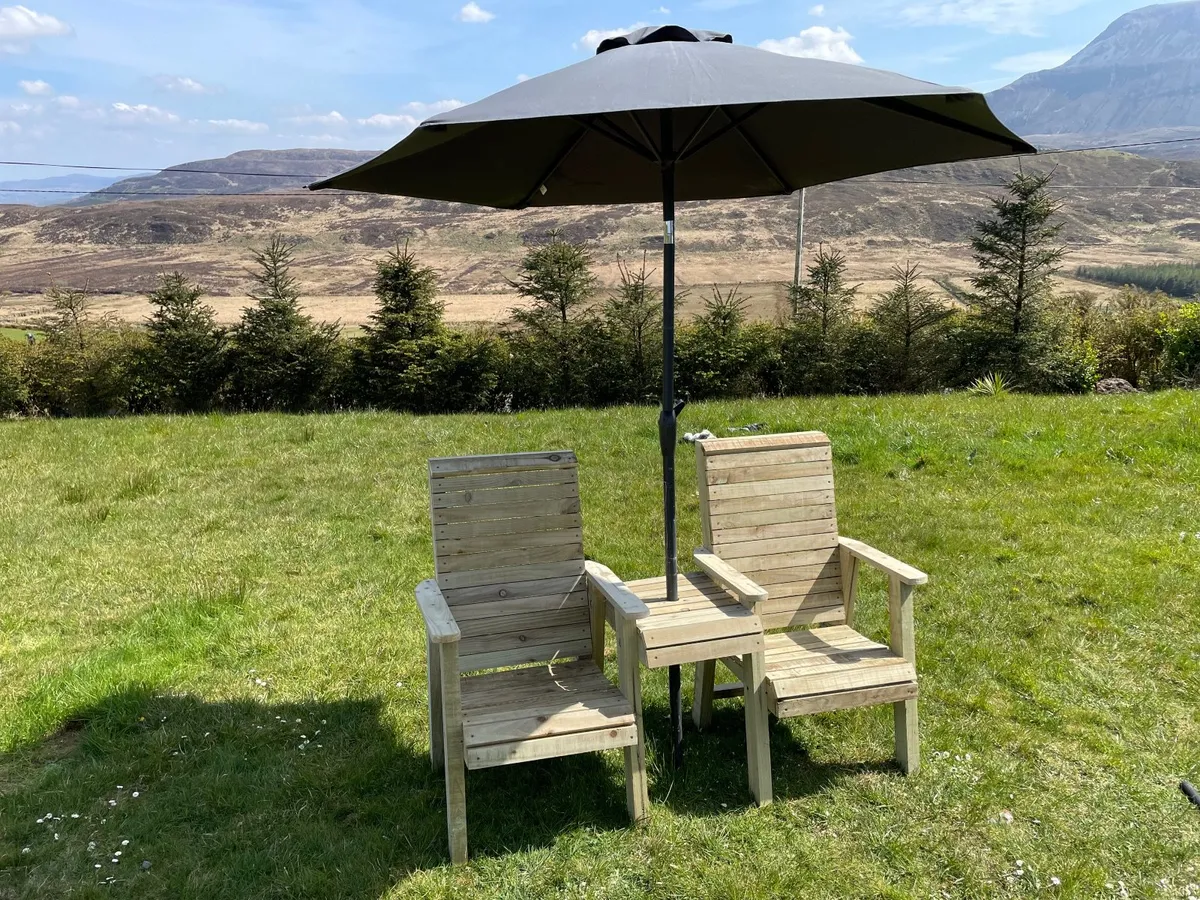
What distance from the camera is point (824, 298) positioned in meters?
13.7

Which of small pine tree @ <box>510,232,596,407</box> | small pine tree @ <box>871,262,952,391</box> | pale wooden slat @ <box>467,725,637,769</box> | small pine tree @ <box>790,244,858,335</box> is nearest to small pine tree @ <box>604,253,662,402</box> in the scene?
small pine tree @ <box>510,232,596,407</box>

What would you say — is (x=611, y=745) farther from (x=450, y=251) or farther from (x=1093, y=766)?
(x=450, y=251)

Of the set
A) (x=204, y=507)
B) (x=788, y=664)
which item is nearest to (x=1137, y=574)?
(x=788, y=664)

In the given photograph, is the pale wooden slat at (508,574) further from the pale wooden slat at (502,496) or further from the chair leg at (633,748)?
the chair leg at (633,748)

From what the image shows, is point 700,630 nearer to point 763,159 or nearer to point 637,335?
point 763,159

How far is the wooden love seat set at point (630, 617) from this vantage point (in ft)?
9.68

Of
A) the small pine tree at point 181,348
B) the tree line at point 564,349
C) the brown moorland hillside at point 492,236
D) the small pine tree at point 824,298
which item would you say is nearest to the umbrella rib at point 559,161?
the tree line at point 564,349

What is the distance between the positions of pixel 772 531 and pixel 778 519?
2.6 inches

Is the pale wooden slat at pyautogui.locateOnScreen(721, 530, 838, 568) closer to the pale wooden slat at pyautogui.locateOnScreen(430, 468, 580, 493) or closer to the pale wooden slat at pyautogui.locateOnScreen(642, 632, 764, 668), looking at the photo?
the pale wooden slat at pyautogui.locateOnScreen(642, 632, 764, 668)

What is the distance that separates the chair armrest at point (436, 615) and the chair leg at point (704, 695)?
4.21ft

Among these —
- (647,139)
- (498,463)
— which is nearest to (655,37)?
(647,139)

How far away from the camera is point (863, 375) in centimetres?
1384

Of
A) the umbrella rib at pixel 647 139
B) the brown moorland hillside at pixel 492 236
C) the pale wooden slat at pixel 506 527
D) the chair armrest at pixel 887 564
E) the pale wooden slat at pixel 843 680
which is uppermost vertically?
the brown moorland hillside at pixel 492 236

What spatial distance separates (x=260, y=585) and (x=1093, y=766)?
5022 mm
